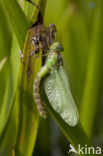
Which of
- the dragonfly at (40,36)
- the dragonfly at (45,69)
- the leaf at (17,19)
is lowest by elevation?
the dragonfly at (45,69)

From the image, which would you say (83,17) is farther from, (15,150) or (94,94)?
(15,150)

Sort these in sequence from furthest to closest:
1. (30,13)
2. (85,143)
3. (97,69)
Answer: (97,69), (85,143), (30,13)

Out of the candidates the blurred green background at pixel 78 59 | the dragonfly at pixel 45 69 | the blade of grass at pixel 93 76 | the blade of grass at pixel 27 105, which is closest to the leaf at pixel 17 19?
the blade of grass at pixel 27 105

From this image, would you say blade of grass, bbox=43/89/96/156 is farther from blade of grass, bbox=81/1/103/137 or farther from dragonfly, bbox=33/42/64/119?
blade of grass, bbox=81/1/103/137

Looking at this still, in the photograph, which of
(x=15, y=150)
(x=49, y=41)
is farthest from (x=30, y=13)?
(x=15, y=150)

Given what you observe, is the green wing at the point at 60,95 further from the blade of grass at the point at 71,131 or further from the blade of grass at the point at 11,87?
the blade of grass at the point at 11,87

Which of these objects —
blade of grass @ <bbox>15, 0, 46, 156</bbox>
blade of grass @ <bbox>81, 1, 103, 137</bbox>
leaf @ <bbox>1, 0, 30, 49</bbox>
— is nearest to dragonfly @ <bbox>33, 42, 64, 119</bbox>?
blade of grass @ <bbox>15, 0, 46, 156</bbox>

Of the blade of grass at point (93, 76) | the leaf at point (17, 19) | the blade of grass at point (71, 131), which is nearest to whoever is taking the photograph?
the leaf at point (17, 19)
